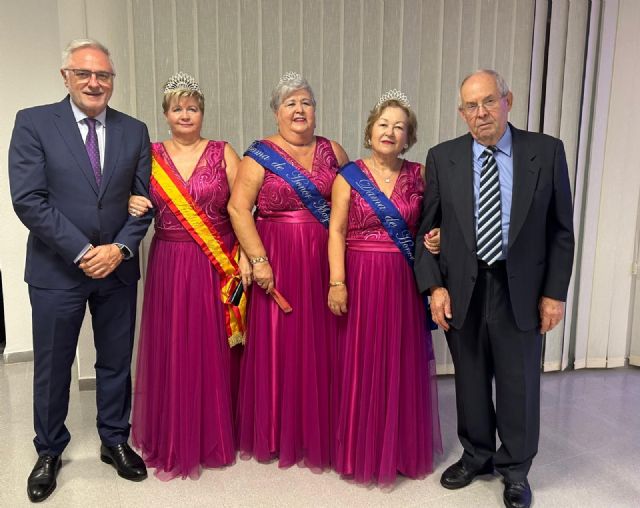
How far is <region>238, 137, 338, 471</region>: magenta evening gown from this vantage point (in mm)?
2309

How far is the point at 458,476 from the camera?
228 cm

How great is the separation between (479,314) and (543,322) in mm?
210

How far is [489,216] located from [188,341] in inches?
46.7

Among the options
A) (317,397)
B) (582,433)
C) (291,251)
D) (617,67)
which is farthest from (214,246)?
(617,67)

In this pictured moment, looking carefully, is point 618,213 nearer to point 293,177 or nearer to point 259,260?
point 293,177

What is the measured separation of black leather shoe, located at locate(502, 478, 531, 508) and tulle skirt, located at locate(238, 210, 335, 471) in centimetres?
68

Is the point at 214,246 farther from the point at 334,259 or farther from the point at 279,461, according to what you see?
the point at 279,461

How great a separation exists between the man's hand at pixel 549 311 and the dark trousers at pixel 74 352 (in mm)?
1458

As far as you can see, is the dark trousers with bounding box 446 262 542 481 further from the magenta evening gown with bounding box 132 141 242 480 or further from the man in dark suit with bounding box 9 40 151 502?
the man in dark suit with bounding box 9 40 151 502

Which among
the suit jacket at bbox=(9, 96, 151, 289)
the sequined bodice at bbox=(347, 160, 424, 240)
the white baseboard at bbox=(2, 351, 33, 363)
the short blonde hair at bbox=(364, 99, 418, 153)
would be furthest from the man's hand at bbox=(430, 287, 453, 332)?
the white baseboard at bbox=(2, 351, 33, 363)

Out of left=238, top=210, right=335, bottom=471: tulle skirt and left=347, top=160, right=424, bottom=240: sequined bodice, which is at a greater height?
left=347, top=160, right=424, bottom=240: sequined bodice

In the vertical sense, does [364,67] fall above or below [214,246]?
above

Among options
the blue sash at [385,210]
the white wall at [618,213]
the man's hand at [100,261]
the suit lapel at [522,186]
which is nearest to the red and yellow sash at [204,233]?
the man's hand at [100,261]

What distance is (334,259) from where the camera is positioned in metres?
2.20
